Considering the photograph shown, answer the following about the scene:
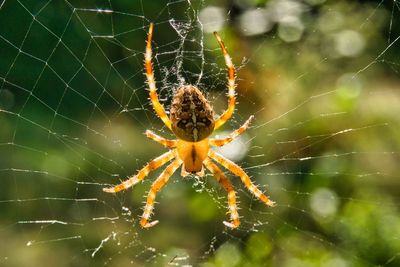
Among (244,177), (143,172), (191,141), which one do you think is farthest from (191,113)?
(244,177)

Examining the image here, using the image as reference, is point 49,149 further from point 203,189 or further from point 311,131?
point 311,131

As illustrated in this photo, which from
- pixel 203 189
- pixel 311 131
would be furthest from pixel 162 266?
pixel 311 131

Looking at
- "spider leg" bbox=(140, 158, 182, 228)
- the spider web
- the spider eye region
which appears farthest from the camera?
"spider leg" bbox=(140, 158, 182, 228)

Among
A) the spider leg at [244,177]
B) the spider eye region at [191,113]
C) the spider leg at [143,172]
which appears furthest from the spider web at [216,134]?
the spider eye region at [191,113]

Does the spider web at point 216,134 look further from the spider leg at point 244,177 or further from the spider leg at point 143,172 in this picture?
the spider leg at point 143,172

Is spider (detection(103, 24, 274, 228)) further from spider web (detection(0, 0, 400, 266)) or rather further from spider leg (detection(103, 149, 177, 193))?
spider web (detection(0, 0, 400, 266))

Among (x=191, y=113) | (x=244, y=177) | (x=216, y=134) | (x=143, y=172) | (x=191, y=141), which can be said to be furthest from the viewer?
(x=216, y=134)

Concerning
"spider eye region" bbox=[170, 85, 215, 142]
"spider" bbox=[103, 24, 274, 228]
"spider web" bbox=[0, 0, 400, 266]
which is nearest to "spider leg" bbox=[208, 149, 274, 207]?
"spider" bbox=[103, 24, 274, 228]

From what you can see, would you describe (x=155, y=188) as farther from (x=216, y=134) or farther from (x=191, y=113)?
(x=191, y=113)
